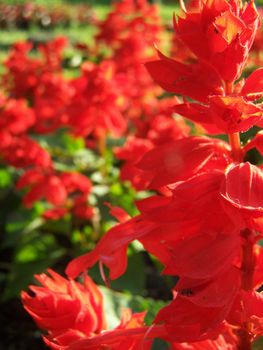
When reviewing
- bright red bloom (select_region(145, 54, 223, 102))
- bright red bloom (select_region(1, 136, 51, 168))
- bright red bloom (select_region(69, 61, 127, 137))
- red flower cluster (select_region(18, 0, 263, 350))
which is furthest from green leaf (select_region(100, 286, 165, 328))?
bright red bloom (select_region(69, 61, 127, 137))

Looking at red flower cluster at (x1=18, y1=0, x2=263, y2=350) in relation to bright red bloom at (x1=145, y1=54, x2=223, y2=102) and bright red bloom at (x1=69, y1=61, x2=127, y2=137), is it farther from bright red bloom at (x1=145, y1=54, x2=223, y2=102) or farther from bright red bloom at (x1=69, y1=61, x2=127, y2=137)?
bright red bloom at (x1=69, y1=61, x2=127, y2=137)

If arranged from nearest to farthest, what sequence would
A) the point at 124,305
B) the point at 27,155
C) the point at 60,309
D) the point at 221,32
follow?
the point at 221,32
the point at 60,309
the point at 124,305
the point at 27,155

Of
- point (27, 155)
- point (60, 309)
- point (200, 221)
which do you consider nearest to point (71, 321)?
point (60, 309)

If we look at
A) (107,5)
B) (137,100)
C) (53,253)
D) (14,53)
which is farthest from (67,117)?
(107,5)

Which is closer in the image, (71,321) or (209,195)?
(209,195)

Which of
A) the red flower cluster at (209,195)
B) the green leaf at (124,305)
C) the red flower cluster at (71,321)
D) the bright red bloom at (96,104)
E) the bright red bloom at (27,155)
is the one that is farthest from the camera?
the bright red bloom at (96,104)

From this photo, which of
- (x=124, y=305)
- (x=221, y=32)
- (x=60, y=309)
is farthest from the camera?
(x=124, y=305)

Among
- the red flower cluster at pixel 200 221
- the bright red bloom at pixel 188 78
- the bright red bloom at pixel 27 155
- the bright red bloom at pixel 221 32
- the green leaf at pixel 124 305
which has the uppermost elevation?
the bright red bloom at pixel 221 32

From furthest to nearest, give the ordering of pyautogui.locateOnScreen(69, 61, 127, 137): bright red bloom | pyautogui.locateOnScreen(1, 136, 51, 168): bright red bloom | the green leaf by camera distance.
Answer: pyautogui.locateOnScreen(69, 61, 127, 137): bright red bloom
pyautogui.locateOnScreen(1, 136, 51, 168): bright red bloom
the green leaf

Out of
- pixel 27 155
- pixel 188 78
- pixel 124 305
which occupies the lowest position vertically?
pixel 27 155

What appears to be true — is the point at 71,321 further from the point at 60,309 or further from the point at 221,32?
the point at 221,32

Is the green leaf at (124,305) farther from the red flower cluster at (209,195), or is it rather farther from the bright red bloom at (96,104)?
the bright red bloom at (96,104)

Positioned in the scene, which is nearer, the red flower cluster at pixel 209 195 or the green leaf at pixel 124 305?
the red flower cluster at pixel 209 195

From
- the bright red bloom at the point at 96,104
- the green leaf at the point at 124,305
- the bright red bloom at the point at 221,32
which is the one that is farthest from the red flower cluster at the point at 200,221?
the bright red bloom at the point at 96,104
